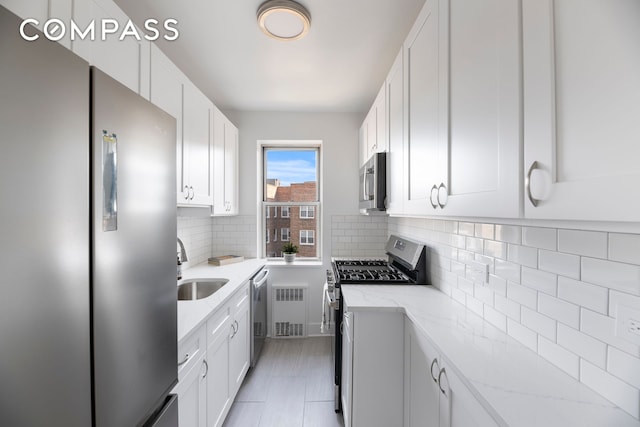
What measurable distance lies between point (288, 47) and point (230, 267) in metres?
2.07

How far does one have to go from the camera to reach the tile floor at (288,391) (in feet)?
6.50

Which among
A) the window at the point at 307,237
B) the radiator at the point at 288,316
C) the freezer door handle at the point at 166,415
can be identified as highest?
the window at the point at 307,237

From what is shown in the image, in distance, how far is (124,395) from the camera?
0.73 m

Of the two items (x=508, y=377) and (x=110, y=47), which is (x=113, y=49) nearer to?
(x=110, y=47)

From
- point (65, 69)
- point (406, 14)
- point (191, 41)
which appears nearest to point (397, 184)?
point (406, 14)

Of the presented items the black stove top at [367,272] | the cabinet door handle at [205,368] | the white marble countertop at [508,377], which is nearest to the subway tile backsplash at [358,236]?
the black stove top at [367,272]

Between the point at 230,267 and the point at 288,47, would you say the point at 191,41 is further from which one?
the point at 230,267

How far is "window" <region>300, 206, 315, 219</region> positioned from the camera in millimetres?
3555

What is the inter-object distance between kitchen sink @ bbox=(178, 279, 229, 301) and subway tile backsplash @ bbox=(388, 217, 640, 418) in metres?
1.90

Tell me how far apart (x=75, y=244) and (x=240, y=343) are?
6.17 feet

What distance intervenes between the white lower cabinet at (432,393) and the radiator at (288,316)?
187 cm

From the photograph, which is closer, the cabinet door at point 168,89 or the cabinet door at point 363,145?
the cabinet door at point 168,89

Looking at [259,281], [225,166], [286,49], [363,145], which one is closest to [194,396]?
[259,281]

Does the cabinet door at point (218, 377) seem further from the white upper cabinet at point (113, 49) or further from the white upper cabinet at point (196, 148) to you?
the white upper cabinet at point (113, 49)
